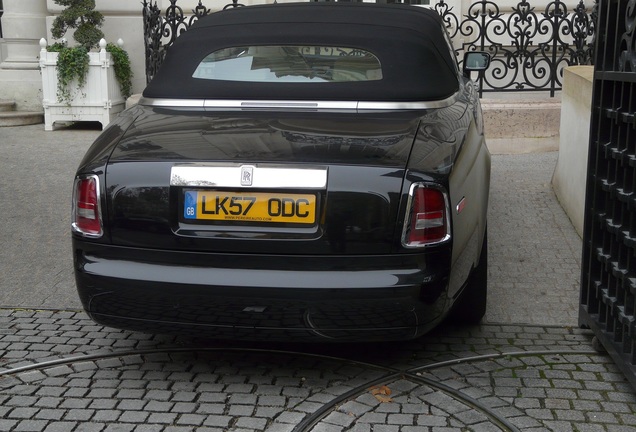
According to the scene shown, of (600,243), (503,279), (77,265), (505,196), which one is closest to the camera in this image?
(77,265)

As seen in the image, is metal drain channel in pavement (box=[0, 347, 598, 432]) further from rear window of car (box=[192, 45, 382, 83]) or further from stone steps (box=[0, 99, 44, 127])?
stone steps (box=[0, 99, 44, 127])

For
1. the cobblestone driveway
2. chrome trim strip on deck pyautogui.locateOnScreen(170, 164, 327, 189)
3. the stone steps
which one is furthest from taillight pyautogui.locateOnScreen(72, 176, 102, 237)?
the stone steps

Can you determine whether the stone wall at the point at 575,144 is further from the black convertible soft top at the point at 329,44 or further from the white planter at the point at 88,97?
the white planter at the point at 88,97

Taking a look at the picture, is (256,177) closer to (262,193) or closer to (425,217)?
(262,193)

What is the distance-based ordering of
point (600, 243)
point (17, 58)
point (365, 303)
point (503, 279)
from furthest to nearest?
point (17, 58) → point (503, 279) → point (600, 243) → point (365, 303)

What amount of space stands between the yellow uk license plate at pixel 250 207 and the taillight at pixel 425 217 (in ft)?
1.27

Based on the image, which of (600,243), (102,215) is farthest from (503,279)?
(102,215)

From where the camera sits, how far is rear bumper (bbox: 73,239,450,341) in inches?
149

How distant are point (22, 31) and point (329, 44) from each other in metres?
10.5

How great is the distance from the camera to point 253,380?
4273 millimetres

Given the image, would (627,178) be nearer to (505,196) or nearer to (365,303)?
(365,303)

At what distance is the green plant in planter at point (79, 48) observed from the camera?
12.3 metres

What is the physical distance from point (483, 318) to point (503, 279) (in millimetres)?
771

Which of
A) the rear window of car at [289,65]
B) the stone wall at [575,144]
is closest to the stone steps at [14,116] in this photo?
the stone wall at [575,144]
